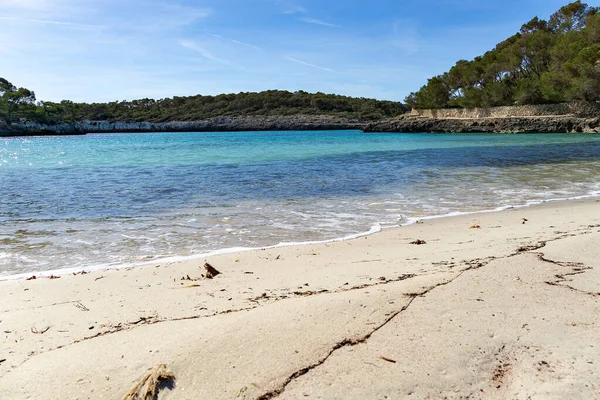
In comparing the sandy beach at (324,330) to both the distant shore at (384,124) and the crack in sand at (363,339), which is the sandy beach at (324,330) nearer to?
the crack in sand at (363,339)

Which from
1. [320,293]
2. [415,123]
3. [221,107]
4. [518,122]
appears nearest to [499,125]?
[518,122]

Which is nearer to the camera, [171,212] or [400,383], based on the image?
[400,383]

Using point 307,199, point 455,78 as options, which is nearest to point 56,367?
point 307,199

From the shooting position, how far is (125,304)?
3.00 m

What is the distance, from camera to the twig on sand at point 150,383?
1.80 metres

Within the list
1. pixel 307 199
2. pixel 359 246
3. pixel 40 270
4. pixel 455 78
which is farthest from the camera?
pixel 455 78

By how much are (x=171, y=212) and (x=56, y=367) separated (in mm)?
5492

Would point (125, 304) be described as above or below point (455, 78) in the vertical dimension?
below

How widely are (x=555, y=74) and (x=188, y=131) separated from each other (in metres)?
69.9

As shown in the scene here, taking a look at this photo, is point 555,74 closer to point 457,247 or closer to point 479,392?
point 457,247

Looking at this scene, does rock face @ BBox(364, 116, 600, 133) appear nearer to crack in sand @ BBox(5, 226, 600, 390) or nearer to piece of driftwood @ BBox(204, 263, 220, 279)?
crack in sand @ BBox(5, 226, 600, 390)

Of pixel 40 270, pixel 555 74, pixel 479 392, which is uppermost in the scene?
pixel 555 74

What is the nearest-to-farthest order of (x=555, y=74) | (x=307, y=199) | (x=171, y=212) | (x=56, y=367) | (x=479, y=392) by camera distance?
(x=479, y=392) < (x=56, y=367) < (x=171, y=212) < (x=307, y=199) < (x=555, y=74)

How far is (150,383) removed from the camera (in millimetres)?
1851
